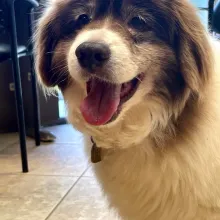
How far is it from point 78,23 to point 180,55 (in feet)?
1.09

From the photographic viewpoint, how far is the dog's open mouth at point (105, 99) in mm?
1152

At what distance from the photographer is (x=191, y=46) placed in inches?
45.7

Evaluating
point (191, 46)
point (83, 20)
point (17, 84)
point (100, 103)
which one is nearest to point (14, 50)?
point (17, 84)

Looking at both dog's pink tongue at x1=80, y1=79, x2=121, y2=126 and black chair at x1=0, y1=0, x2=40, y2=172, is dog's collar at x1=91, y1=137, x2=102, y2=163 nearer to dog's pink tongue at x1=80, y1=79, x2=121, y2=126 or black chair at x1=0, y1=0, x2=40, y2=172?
dog's pink tongue at x1=80, y1=79, x2=121, y2=126

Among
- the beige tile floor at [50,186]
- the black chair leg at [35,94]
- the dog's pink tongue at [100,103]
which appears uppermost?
the dog's pink tongue at [100,103]

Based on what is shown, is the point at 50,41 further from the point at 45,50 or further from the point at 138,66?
the point at 138,66

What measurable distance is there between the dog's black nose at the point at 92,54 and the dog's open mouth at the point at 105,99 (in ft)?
0.34

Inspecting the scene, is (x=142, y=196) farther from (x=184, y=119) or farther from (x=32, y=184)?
(x=32, y=184)

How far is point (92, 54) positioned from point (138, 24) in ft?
0.67

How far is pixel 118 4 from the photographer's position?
1167 mm

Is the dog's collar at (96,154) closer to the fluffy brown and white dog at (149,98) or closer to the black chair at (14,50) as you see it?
the fluffy brown and white dog at (149,98)

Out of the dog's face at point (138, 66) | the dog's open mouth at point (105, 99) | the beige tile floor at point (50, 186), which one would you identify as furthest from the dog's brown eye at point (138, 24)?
the beige tile floor at point (50, 186)

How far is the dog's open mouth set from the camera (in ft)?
3.78

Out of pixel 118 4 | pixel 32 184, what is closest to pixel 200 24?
pixel 118 4
